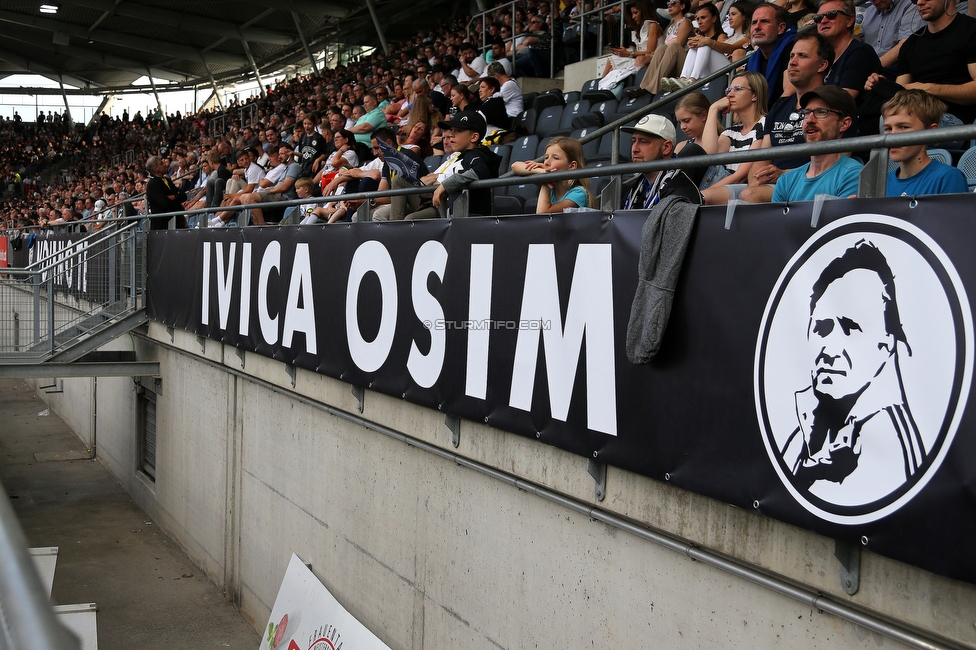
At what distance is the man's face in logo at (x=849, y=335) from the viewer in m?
2.56

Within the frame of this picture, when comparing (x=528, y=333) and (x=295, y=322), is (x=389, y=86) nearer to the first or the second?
(x=295, y=322)

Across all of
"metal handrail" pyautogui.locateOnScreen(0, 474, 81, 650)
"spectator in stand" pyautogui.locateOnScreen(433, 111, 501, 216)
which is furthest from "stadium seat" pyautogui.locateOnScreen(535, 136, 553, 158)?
"metal handrail" pyautogui.locateOnScreen(0, 474, 81, 650)

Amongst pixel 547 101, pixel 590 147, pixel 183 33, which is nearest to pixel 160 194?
pixel 547 101

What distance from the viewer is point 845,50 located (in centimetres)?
430

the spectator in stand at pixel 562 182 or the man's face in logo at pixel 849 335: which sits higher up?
the spectator in stand at pixel 562 182

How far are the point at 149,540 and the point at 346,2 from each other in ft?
65.7

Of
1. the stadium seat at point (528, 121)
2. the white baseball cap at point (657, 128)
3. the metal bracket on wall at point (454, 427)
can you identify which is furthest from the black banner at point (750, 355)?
the stadium seat at point (528, 121)

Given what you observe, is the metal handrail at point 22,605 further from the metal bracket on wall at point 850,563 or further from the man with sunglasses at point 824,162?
the man with sunglasses at point 824,162

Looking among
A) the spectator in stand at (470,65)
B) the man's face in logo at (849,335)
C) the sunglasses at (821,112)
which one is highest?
the spectator in stand at (470,65)

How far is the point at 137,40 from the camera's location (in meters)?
34.7

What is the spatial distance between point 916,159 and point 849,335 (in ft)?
2.46

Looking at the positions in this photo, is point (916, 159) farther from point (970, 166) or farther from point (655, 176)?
point (655, 176)

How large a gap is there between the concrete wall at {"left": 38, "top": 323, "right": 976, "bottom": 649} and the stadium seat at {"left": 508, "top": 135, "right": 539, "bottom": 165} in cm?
274

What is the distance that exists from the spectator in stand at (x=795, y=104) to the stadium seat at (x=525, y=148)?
134 inches
